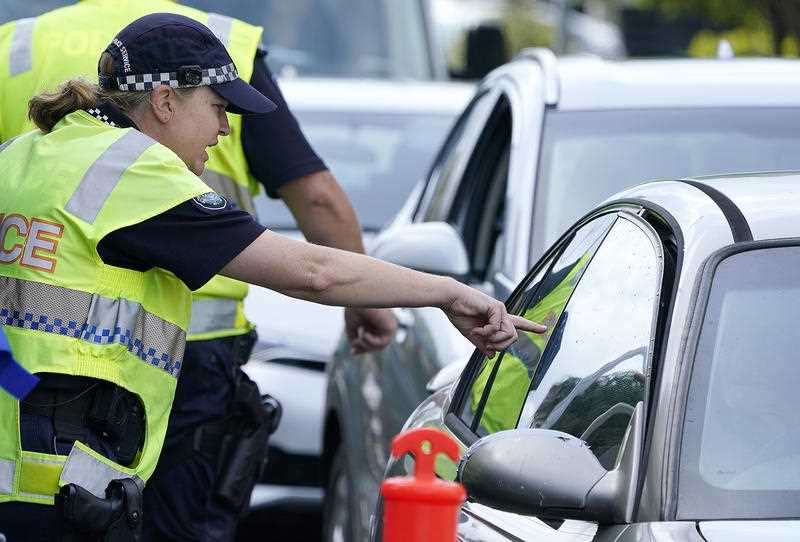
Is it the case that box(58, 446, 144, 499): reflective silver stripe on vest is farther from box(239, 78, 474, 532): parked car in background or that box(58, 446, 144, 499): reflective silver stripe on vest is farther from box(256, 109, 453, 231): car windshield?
box(256, 109, 453, 231): car windshield

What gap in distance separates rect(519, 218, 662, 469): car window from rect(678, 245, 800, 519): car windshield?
124 mm

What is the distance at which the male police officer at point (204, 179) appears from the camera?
4.50m

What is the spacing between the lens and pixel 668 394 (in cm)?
277

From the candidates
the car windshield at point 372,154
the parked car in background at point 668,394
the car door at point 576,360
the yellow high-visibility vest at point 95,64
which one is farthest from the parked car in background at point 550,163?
the car windshield at point 372,154

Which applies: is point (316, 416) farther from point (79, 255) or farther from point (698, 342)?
point (698, 342)

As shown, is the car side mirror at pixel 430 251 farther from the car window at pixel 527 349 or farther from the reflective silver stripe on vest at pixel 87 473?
the reflective silver stripe on vest at pixel 87 473

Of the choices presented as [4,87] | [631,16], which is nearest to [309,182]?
[4,87]

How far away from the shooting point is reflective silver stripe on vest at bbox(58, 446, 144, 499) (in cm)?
343

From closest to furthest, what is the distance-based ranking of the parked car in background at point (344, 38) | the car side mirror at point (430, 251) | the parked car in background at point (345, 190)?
the car side mirror at point (430, 251) → the parked car in background at point (345, 190) → the parked car in background at point (344, 38)

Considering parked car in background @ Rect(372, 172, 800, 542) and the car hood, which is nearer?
the car hood

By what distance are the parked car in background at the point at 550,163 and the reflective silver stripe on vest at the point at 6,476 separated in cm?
126

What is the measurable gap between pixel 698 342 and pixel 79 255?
4.02 feet

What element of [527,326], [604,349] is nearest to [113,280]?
[527,326]

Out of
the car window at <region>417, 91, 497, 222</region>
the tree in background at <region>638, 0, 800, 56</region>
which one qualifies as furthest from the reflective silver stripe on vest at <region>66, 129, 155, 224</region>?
the tree in background at <region>638, 0, 800, 56</region>
